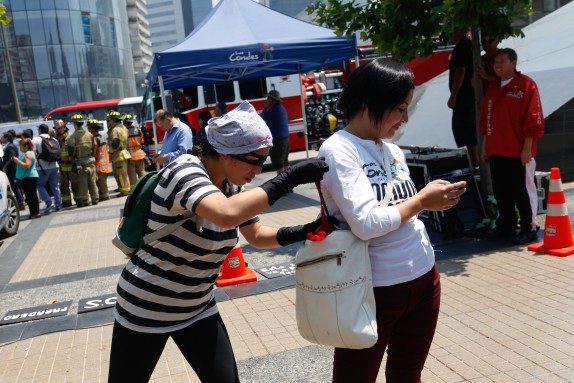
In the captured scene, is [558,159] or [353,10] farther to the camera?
[558,159]

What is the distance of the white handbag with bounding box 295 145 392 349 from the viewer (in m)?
2.10

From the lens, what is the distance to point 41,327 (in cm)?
524

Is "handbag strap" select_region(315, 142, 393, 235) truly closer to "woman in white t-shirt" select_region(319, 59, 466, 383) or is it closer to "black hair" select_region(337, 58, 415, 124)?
"woman in white t-shirt" select_region(319, 59, 466, 383)

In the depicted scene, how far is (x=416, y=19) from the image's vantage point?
6.84m

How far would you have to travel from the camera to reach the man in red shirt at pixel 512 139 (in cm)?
607

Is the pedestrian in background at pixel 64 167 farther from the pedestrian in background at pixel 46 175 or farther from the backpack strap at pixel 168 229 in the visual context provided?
the backpack strap at pixel 168 229

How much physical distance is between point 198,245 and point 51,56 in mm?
55723

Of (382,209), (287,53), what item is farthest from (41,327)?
(287,53)

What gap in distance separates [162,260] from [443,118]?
8.88 m

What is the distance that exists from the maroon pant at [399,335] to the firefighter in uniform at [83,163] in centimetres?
1202

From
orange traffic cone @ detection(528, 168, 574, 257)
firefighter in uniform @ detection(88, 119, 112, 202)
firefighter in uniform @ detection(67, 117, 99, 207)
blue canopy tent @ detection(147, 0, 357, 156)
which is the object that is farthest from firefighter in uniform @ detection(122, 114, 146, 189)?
orange traffic cone @ detection(528, 168, 574, 257)

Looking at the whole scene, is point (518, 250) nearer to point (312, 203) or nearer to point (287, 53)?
point (312, 203)

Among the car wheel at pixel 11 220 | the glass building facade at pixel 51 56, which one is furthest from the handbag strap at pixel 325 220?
the glass building facade at pixel 51 56

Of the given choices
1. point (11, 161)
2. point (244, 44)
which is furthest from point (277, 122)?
point (11, 161)
